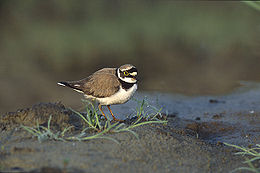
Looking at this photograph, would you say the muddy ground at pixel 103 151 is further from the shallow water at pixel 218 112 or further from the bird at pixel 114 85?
the shallow water at pixel 218 112

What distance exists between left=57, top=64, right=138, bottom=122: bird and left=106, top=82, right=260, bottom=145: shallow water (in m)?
0.26

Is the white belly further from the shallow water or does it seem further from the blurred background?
the blurred background

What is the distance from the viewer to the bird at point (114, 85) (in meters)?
4.87

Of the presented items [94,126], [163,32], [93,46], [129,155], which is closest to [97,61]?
[93,46]

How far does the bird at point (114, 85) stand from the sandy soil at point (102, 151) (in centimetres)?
72

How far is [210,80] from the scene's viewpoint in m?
8.84

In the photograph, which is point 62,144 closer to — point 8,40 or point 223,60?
point 223,60

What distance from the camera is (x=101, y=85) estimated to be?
195 inches

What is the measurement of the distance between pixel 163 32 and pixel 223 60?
13.9 feet

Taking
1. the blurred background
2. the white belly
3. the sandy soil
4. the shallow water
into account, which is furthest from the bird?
the blurred background

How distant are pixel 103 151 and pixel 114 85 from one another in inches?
64.3

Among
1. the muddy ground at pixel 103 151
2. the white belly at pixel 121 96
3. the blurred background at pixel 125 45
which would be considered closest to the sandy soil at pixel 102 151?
the muddy ground at pixel 103 151

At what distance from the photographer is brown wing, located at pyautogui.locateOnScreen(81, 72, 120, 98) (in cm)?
491

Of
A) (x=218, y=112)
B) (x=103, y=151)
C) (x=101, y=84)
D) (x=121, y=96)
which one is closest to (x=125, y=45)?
(x=218, y=112)
